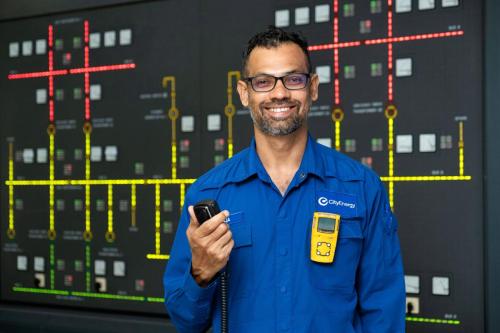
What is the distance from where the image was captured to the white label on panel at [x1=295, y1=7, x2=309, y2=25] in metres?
1.87

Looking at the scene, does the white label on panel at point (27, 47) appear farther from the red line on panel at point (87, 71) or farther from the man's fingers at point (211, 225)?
the man's fingers at point (211, 225)

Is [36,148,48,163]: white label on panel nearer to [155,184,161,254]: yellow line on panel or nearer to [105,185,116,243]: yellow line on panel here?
[105,185,116,243]: yellow line on panel

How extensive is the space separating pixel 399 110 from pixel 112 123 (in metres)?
1.11

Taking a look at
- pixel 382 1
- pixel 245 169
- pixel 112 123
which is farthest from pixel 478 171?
pixel 112 123

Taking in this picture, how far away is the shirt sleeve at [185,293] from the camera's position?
117 cm

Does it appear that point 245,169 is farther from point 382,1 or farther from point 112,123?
point 112,123

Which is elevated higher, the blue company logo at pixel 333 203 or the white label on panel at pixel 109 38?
the white label on panel at pixel 109 38

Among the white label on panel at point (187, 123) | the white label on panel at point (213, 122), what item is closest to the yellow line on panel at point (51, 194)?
the white label on panel at point (187, 123)

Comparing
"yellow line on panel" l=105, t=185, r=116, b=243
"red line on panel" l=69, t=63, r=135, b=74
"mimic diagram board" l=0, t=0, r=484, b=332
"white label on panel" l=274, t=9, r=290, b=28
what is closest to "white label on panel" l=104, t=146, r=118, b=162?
"mimic diagram board" l=0, t=0, r=484, b=332

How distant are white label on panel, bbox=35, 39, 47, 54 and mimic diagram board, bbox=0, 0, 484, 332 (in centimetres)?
1

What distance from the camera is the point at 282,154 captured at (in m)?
1.29

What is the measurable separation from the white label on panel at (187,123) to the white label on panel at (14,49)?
2.81 feet

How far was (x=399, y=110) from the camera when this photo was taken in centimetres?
174

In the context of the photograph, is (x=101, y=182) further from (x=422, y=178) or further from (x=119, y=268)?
(x=422, y=178)
